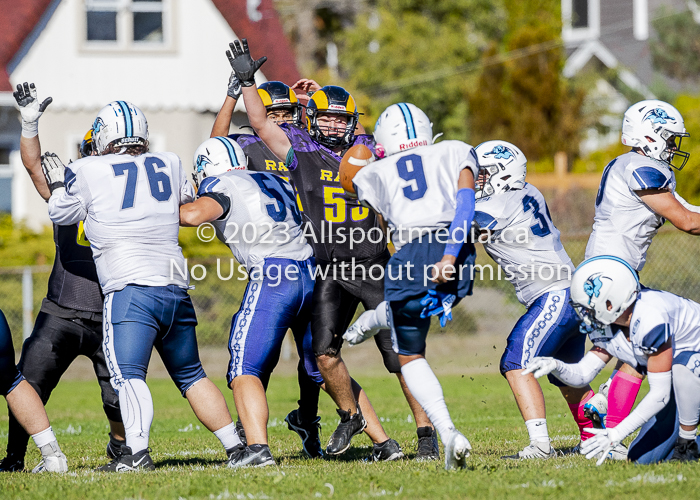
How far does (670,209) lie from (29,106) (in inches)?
161

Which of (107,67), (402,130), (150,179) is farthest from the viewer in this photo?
(107,67)

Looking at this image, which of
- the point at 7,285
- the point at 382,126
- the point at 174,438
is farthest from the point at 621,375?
the point at 7,285

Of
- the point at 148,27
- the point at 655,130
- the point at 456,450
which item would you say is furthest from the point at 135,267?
the point at 148,27

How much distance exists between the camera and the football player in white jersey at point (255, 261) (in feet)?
17.8

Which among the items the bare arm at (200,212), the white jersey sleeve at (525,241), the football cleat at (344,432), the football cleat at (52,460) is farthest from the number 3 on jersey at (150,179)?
the white jersey sleeve at (525,241)

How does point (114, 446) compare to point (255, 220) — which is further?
point (114, 446)

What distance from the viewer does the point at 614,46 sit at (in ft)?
93.5

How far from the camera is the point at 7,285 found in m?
13.4

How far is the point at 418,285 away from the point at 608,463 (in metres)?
1.45

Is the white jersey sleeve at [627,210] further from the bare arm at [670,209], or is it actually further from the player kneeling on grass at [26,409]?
the player kneeling on grass at [26,409]

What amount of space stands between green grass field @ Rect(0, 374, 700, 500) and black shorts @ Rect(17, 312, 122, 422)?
24.0 inches

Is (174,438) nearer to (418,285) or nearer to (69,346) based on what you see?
(69,346)

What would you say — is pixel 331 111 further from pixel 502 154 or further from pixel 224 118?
pixel 502 154

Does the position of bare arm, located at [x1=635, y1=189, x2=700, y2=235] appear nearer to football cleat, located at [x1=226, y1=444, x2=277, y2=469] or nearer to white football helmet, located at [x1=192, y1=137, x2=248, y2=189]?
white football helmet, located at [x1=192, y1=137, x2=248, y2=189]
